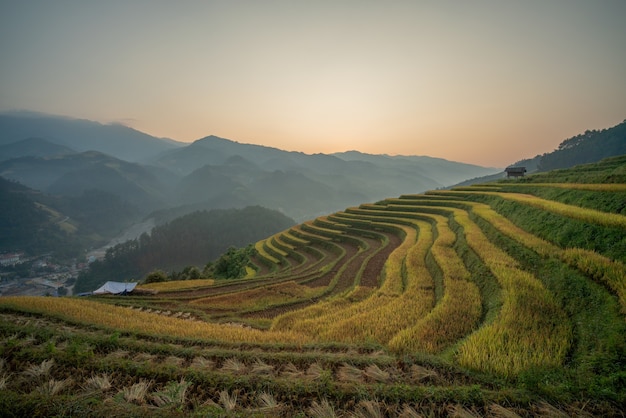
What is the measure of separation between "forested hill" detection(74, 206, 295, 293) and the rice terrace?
4563 inches

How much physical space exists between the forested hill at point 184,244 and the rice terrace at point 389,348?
116 metres

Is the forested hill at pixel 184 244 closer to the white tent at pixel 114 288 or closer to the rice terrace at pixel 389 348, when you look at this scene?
the white tent at pixel 114 288

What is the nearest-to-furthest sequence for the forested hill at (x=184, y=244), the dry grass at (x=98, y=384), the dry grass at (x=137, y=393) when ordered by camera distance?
the dry grass at (x=137, y=393) → the dry grass at (x=98, y=384) → the forested hill at (x=184, y=244)

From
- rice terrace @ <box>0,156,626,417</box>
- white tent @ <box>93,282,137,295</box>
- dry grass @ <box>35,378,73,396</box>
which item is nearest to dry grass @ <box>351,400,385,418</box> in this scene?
rice terrace @ <box>0,156,626,417</box>

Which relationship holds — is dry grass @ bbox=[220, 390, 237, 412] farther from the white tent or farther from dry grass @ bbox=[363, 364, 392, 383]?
the white tent

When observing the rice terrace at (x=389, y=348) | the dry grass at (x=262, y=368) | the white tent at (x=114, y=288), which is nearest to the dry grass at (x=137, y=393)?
the rice terrace at (x=389, y=348)

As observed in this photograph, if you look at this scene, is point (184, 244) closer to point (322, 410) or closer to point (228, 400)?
point (228, 400)

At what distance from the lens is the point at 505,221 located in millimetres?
13633

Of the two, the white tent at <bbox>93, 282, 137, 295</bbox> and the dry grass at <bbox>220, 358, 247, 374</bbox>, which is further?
the white tent at <bbox>93, 282, 137, 295</bbox>

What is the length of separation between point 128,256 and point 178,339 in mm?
134243

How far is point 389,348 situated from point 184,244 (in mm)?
132523

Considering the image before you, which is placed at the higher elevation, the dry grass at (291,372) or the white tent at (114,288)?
the dry grass at (291,372)

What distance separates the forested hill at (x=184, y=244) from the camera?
107875mm

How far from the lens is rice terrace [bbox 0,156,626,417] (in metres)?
3.52
